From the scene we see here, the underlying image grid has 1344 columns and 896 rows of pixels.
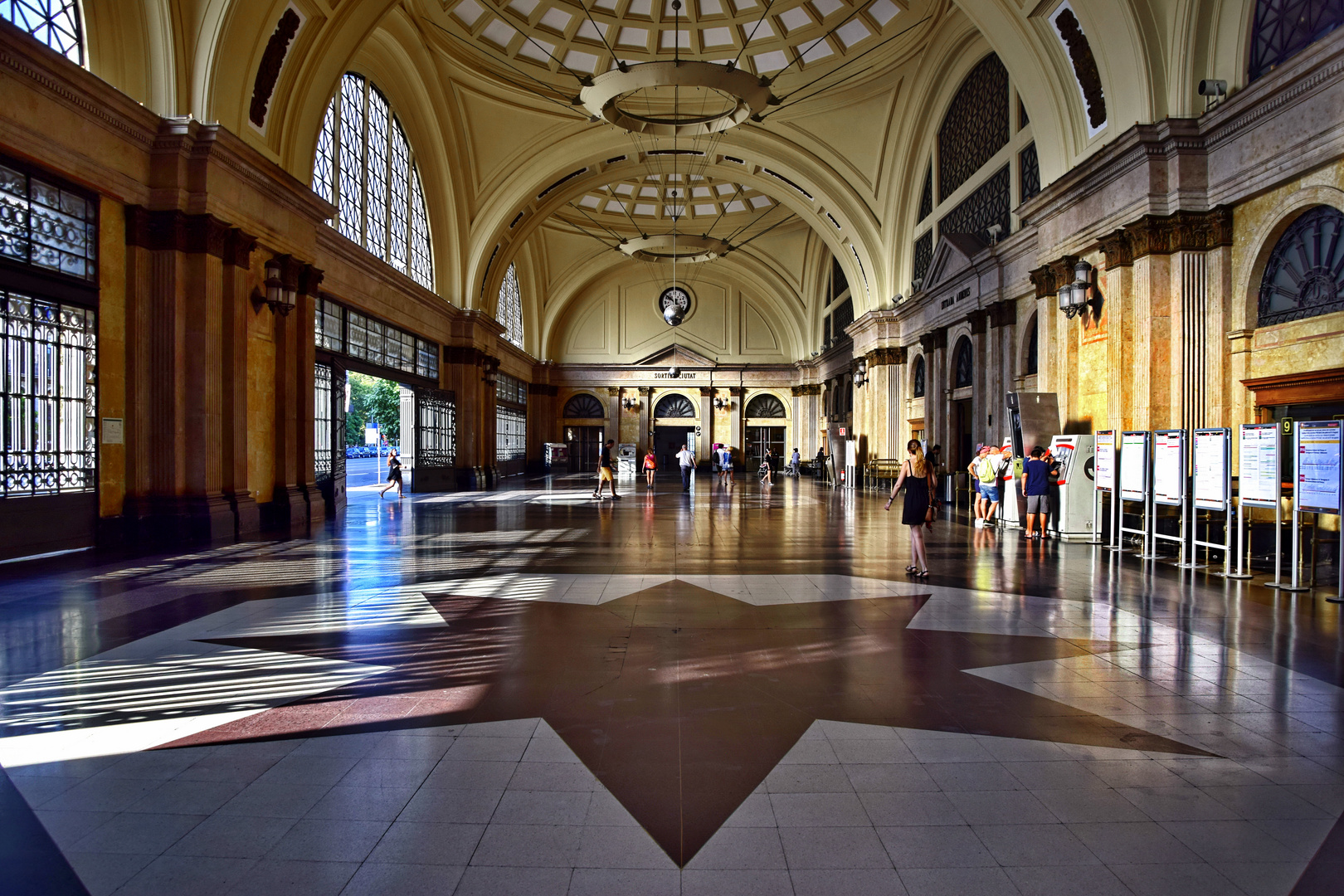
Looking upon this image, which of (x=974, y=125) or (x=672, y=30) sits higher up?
(x=672, y=30)

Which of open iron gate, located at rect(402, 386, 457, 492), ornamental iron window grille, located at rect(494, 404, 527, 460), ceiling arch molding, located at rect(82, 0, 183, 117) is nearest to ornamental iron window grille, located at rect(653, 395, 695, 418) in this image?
ornamental iron window grille, located at rect(494, 404, 527, 460)

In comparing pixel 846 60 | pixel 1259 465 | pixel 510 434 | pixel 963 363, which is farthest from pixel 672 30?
pixel 510 434

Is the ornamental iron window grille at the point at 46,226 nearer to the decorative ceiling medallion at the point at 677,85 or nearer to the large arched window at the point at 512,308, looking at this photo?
the decorative ceiling medallion at the point at 677,85

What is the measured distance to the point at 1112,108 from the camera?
11.4 m

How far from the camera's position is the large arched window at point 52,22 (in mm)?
8500

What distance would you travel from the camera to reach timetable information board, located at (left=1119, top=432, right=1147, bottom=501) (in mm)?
9602

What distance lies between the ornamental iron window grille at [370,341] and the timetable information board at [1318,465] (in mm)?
14311

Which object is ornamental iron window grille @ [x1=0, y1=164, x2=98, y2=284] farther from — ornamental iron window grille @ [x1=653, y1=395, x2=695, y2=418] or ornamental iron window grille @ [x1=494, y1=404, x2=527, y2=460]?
ornamental iron window grille @ [x1=653, y1=395, x2=695, y2=418]

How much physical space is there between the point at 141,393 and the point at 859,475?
22.4 meters

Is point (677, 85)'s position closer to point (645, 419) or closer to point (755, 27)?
point (755, 27)

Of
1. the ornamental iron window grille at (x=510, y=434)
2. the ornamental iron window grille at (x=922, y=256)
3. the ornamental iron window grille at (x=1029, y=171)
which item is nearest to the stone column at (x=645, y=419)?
the ornamental iron window grille at (x=510, y=434)

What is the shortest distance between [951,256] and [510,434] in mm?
21049

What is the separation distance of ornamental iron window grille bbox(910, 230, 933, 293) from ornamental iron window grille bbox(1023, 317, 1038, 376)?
668 cm

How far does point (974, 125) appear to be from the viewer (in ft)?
61.4
